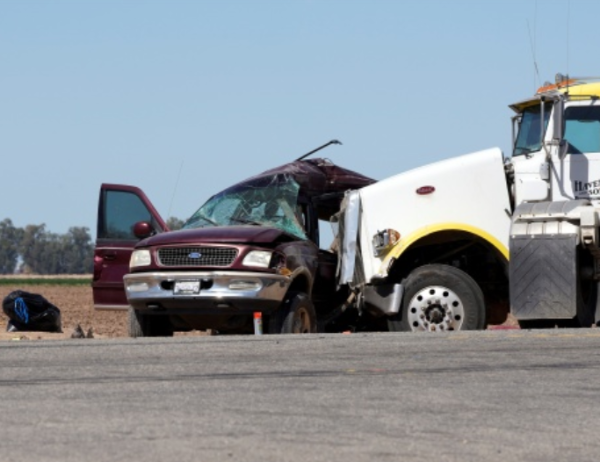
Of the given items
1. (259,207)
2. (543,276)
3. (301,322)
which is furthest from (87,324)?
(543,276)

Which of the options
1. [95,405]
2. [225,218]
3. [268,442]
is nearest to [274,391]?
[95,405]

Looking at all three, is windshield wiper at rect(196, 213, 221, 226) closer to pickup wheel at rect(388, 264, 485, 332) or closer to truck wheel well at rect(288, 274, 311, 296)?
truck wheel well at rect(288, 274, 311, 296)

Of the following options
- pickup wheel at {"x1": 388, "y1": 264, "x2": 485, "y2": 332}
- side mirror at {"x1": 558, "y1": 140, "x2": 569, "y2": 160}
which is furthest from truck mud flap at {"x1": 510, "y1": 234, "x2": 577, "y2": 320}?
side mirror at {"x1": 558, "y1": 140, "x2": 569, "y2": 160}

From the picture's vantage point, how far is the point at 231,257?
16625mm

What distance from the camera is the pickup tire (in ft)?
56.9

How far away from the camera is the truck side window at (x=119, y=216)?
60.5 feet

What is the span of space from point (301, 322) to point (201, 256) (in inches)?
52.0

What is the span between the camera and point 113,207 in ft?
60.6

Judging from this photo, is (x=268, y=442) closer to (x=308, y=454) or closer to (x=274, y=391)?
(x=308, y=454)

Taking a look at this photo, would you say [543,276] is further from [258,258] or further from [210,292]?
[210,292]

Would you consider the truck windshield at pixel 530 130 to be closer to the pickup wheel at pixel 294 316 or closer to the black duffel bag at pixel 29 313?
the pickup wheel at pixel 294 316

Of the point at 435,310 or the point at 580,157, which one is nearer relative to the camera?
the point at 435,310

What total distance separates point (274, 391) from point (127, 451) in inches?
92.4

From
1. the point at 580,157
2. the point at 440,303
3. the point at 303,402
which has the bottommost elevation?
the point at 303,402
